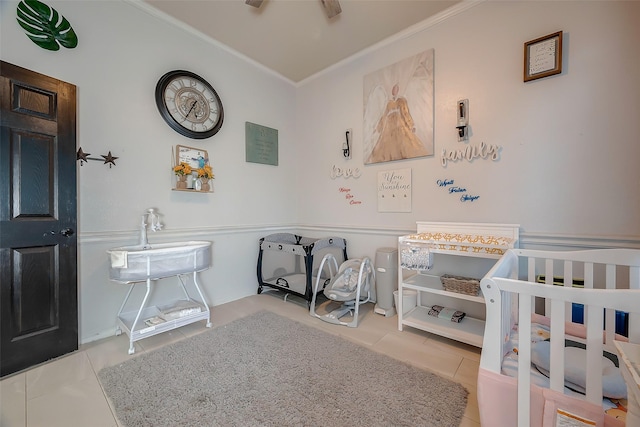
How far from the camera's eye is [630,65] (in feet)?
5.15

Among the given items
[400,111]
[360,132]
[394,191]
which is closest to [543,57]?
[400,111]

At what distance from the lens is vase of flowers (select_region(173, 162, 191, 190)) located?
2334 mm

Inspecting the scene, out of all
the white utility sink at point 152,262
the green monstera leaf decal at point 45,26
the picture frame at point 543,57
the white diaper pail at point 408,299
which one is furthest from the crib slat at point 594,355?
the green monstera leaf decal at point 45,26

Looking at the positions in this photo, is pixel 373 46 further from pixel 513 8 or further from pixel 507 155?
pixel 507 155

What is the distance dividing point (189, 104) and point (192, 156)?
508 mm

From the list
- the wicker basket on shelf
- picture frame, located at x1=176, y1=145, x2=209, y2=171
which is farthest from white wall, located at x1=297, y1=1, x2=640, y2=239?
picture frame, located at x1=176, y1=145, x2=209, y2=171

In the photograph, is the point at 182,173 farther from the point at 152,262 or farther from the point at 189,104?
the point at 152,262

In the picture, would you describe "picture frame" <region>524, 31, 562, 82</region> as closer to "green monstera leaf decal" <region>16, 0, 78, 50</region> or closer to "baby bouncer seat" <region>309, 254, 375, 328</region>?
"baby bouncer seat" <region>309, 254, 375, 328</region>

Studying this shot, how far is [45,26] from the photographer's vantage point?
5.73 feet

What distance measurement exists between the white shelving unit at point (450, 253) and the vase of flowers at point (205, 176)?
194 cm

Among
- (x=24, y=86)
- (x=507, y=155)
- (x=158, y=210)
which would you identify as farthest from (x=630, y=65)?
(x=24, y=86)

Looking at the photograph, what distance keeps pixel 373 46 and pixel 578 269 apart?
2685 mm

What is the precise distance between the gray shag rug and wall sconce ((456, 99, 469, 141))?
6.14ft

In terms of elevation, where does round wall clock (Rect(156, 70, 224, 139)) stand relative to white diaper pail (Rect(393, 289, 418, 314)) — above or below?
Answer: above
